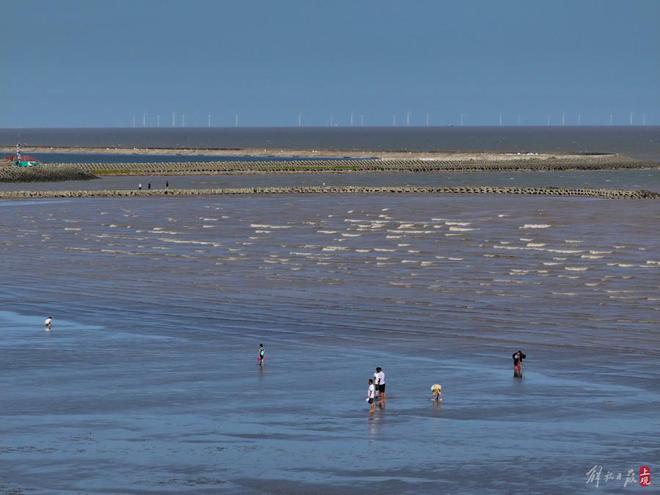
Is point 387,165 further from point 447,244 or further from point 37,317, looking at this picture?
point 37,317

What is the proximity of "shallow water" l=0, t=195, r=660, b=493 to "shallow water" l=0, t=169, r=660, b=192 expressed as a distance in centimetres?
6591

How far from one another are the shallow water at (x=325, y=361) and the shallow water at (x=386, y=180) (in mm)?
65910

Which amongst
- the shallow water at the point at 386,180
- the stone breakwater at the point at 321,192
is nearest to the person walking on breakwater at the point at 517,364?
the stone breakwater at the point at 321,192

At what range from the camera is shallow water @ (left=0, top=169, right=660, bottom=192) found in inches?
5871

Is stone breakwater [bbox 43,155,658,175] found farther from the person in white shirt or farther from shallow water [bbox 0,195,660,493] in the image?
the person in white shirt

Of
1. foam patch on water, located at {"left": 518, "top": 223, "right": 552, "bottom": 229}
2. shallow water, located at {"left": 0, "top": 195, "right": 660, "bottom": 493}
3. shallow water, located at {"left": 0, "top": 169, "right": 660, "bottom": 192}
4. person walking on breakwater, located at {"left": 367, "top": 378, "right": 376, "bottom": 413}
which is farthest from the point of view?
shallow water, located at {"left": 0, "top": 169, "right": 660, "bottom": 192}

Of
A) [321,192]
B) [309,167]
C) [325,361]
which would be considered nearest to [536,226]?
[321,192]

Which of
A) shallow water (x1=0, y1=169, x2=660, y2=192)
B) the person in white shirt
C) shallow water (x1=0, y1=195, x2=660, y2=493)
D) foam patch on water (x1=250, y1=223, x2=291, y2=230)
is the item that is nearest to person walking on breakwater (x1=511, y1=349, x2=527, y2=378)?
shallow water (x1=0, y1=195, x2=660, y2=493)

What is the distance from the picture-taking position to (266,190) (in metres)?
136

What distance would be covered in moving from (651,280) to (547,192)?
6910cm

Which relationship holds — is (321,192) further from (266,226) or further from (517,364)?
(517,364)

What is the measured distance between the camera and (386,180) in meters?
159

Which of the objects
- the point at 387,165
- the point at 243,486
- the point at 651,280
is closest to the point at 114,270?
the point at 651,280

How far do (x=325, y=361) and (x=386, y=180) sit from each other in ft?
389
